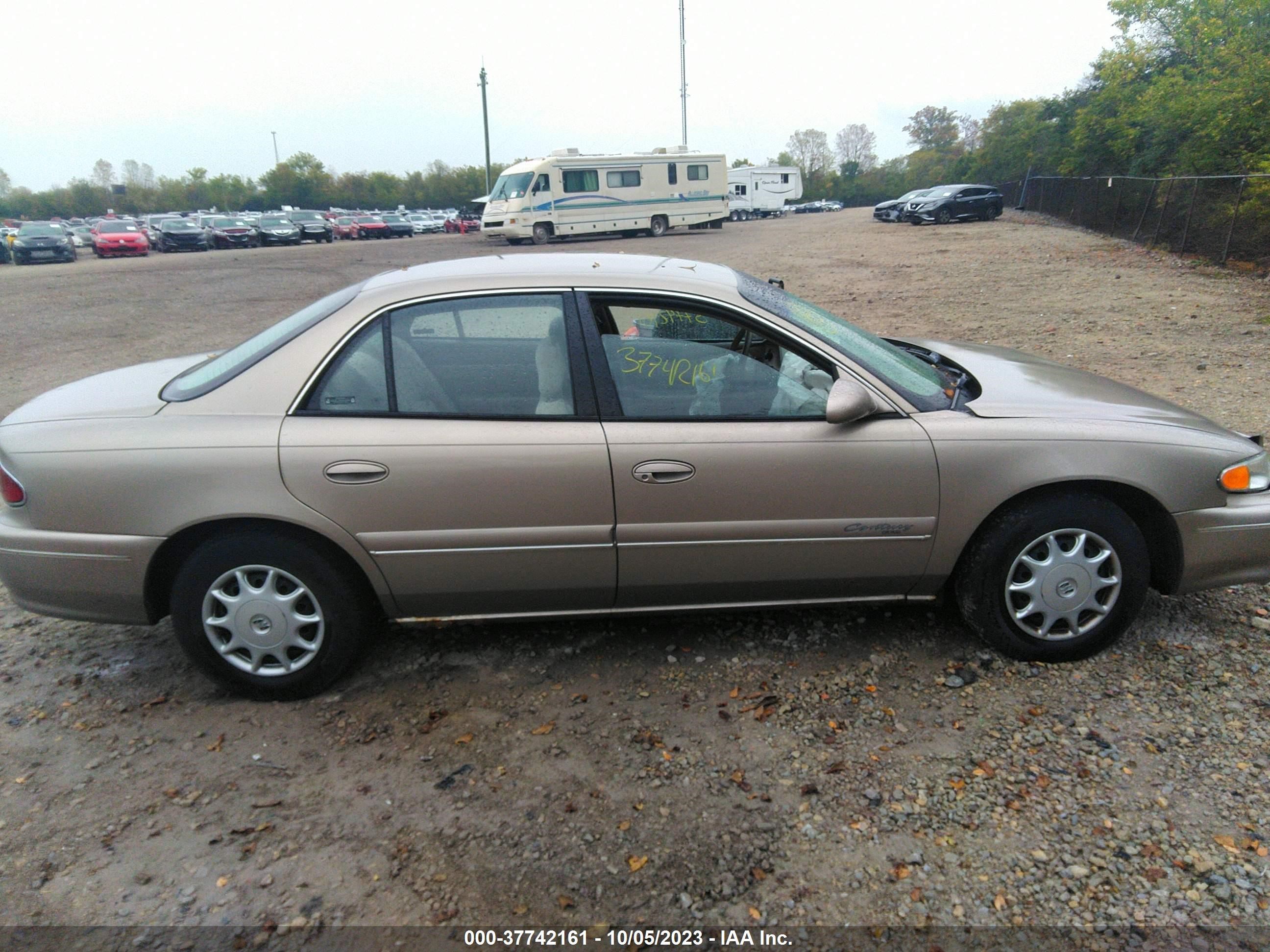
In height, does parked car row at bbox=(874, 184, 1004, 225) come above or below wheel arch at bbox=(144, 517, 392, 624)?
above

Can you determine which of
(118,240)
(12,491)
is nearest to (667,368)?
(12,491)

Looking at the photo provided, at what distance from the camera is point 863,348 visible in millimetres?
3426

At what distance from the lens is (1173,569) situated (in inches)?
128

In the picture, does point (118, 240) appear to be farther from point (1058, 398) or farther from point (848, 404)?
point (1058, 398)

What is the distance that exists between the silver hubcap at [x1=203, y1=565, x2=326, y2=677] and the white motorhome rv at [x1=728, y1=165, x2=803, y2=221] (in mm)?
50362

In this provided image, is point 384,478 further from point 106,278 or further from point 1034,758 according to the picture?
point 106,278

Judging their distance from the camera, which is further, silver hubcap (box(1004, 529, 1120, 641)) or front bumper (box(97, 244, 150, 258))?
front bumper (box(97, 244, 150, 258))

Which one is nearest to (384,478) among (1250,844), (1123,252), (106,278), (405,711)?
(405,711)

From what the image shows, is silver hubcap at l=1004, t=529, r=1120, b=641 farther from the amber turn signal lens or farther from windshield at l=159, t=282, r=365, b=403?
windshield at l=159, t=282, r=365, b=403

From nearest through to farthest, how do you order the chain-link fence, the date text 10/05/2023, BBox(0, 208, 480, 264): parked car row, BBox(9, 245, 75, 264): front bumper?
the date text 10/05/2023, the chain-link fence, BBox(9, 245, 75, 264): front bumper, BBox(0, 208, 480, 264): parked car row

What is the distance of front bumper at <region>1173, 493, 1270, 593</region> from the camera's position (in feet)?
10.4

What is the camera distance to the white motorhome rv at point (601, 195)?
2855 cm

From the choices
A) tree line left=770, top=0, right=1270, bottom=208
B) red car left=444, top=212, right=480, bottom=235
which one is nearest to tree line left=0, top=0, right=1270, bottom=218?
tree line left=770, top=0, right=1270, bottom=208

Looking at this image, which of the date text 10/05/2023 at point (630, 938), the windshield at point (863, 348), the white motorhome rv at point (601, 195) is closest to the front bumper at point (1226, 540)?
the windshield at point (863, 348)
